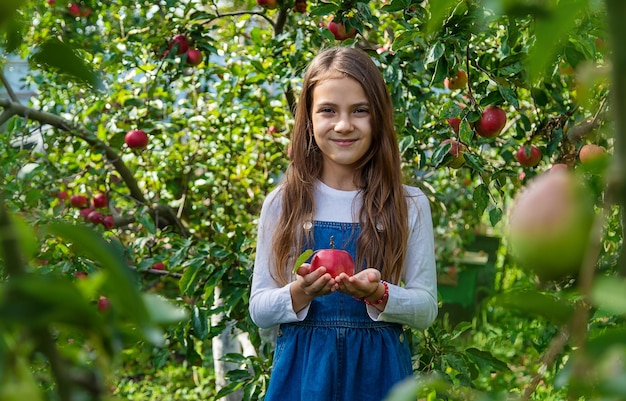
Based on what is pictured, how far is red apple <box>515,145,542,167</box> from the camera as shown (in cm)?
231

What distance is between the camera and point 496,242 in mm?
4777

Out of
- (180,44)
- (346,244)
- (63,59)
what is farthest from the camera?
(180,44)

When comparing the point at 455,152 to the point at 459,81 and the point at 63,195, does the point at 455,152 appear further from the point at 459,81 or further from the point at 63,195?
the point at 63,195

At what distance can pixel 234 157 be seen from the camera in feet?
10.3

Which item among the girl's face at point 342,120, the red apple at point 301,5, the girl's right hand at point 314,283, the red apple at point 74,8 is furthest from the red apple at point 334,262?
the red apple at point 74,8

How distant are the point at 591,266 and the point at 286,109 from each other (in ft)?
8.90

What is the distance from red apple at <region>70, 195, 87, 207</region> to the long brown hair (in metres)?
1.21

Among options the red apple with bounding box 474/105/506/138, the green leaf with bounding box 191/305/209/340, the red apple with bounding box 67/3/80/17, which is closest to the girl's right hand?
the green leaf with bounding box 191/305/209/340

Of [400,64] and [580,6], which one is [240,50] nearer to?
[400,64]

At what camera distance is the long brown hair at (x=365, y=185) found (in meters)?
1.83

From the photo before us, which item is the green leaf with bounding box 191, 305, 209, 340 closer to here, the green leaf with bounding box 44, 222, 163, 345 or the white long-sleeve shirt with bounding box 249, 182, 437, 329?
the white long-sleeve shirt with bounding box 249, 182, 437, 329

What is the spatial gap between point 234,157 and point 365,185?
4.29ft

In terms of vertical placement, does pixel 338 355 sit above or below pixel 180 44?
below

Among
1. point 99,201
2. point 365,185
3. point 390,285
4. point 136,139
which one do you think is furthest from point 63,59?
point 99,201
